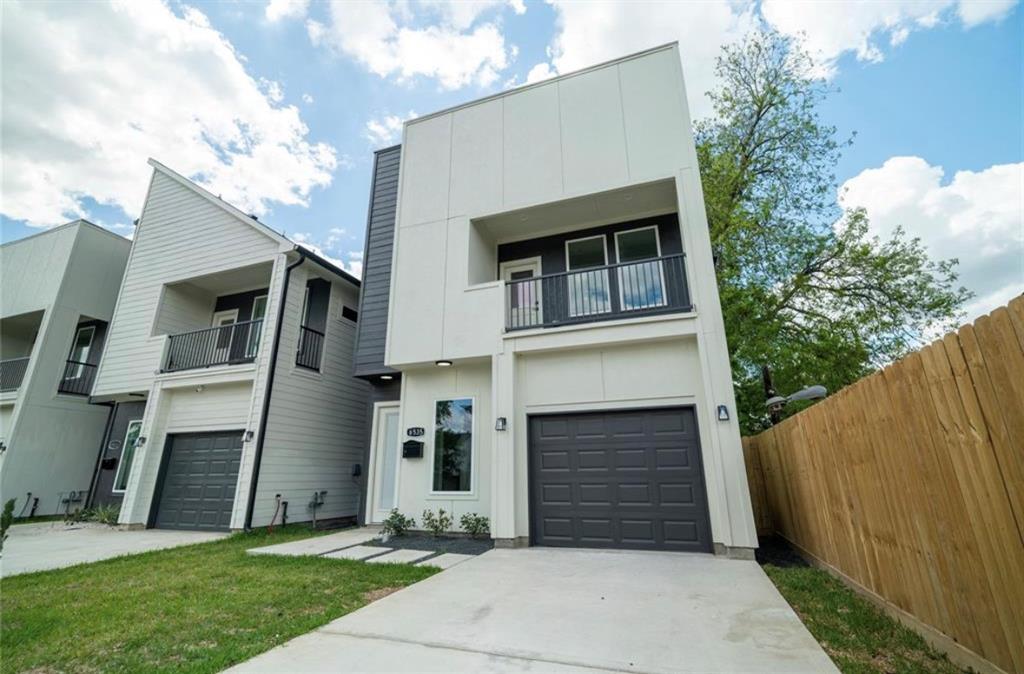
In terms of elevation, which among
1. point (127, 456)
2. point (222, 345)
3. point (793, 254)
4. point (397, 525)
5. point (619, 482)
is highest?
point (793, 254)

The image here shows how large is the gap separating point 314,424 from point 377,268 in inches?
159

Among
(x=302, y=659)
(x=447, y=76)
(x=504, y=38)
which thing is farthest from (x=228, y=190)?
(x=302, y=659)

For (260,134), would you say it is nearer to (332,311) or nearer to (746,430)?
(332,311)

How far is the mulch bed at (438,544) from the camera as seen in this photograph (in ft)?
21.1

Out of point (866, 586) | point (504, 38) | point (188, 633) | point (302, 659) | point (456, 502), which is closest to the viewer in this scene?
point (302, 659)

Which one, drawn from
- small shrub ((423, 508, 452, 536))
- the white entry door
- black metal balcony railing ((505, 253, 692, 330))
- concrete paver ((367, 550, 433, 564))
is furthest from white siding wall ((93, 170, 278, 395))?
concrete paver ((367, 550, 433, 564))

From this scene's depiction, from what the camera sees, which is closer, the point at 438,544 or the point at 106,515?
the point at 438,544

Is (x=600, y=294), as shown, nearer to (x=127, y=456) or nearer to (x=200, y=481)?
(x=200, y=481)

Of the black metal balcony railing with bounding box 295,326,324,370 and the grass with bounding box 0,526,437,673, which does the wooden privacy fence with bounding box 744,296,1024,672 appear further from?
the black metal balcony railing with bounding box 295,326,324,370

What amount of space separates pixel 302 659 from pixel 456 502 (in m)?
5.01

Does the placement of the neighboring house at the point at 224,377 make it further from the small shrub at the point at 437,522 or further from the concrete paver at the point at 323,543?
the small shrub at the point at 437,522

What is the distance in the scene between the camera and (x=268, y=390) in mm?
9062

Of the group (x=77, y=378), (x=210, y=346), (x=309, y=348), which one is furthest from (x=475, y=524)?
(x=77, y=378)

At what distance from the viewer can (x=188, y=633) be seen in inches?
125
